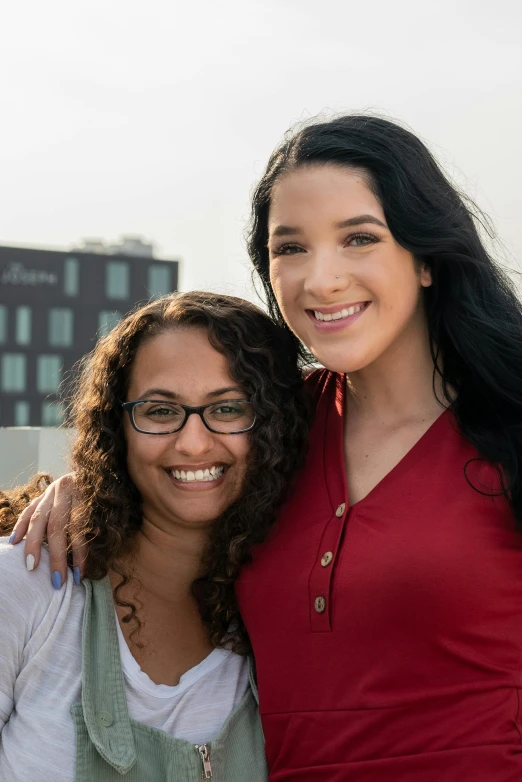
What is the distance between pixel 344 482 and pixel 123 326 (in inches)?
25.7

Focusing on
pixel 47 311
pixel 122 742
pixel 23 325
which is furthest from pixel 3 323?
pixel 122 742

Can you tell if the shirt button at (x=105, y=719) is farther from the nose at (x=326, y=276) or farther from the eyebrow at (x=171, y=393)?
the nose at (x=326, y=276)

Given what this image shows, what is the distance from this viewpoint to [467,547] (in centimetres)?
225

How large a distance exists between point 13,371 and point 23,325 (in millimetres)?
1752

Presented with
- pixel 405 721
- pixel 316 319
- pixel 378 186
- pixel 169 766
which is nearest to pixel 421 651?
pixel 405 721

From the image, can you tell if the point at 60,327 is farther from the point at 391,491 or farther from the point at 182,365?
the point at 391,491

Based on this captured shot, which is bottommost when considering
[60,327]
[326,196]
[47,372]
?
[326,196]

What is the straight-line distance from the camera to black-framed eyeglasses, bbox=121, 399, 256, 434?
248 centimetres

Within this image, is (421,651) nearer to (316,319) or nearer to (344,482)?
(344,482)

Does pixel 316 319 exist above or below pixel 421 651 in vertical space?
above

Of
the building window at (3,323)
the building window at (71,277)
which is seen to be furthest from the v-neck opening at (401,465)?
the building window at (71,277)

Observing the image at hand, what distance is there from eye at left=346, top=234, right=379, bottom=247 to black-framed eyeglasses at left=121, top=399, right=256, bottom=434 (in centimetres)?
43

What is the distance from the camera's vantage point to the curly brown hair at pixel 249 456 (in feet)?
8.32

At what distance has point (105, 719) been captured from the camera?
2.31 meters
